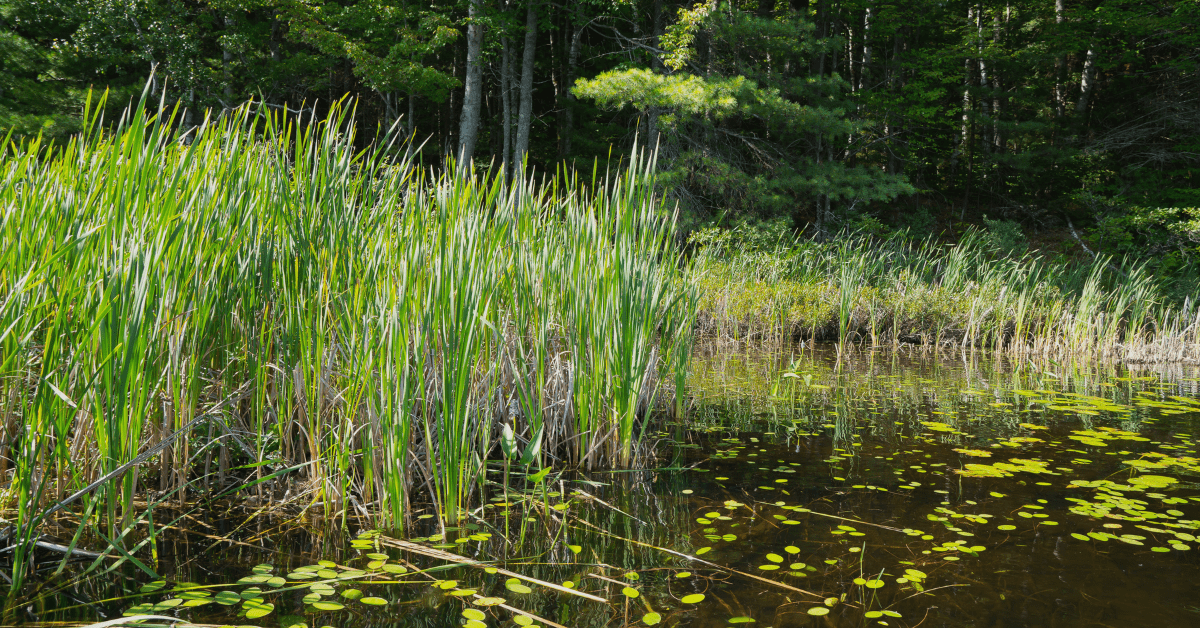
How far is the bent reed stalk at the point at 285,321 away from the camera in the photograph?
5.32ft

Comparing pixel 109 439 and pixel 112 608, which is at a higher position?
pixel 109 439

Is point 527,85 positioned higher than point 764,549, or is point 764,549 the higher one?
point 527,85

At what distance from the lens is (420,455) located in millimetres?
2459

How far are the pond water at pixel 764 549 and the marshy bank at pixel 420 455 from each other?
0.04 ft

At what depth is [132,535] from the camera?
6.36ft

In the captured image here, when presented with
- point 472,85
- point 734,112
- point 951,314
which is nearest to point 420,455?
point 951,314

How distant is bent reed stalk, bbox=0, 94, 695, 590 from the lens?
1.62 meters

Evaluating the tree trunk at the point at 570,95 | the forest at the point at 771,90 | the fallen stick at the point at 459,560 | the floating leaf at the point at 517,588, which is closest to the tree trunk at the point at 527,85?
the forest at the point at 771,90

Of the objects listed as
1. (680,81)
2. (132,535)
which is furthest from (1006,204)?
(132,535)

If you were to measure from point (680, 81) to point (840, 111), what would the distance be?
9.87ft

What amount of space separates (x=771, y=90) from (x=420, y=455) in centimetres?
963

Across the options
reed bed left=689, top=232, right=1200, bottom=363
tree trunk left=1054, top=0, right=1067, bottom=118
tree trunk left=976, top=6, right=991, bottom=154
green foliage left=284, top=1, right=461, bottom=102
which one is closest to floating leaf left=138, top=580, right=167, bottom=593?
reed bed left=689, top=232, right=1200, bottom=363

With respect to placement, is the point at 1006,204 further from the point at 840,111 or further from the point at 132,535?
the point at 132,535

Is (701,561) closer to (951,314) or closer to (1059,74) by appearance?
(951,314)
